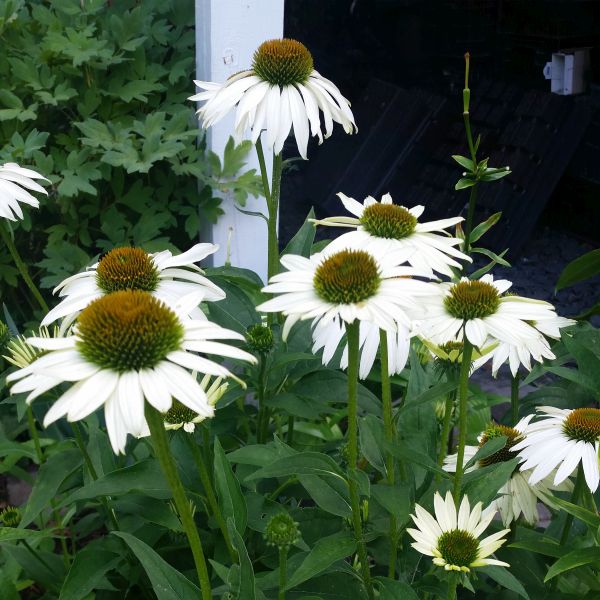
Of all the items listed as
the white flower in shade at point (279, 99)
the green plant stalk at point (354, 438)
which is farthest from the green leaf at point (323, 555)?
the white flower in shade at point (279, 99)

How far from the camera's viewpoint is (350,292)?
0.78 metres

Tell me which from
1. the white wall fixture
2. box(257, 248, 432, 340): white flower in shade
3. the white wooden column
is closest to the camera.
Answer: box(257, 248, 432, 340): white flower in shade

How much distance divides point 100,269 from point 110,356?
34 cm

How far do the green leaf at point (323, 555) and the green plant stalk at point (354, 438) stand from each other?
0.05 ft

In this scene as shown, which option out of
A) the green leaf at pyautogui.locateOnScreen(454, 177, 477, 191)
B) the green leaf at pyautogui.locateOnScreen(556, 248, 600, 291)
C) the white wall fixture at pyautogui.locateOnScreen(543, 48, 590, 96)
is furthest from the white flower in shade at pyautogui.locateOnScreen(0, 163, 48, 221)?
the white wall fixture at pyautogui.locateOnScreen(543, 48, 590, 96)

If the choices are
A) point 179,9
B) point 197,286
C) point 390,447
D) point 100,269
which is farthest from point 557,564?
point 179,9

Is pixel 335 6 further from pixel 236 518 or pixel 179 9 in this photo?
pixel 236 518

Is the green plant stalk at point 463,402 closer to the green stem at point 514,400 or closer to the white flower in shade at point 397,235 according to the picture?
the white flower in shade at point 397,235

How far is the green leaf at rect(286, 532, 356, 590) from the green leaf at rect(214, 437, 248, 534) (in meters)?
0.11

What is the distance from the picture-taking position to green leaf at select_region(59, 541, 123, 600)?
1.11 m

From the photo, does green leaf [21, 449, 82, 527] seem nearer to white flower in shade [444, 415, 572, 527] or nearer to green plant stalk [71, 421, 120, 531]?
green plant stalk [71, 421, 120, 531]

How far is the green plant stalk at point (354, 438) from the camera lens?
2.62 feet

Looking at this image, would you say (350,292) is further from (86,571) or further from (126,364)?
(86,571)

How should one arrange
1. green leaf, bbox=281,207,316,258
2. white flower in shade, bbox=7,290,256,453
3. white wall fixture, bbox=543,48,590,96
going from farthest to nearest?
white wall fixture, bbox=543,48,590,96 < green leaf, bbox=281,207,316,258 < white flower in shade, bbox=7,290,256,453
